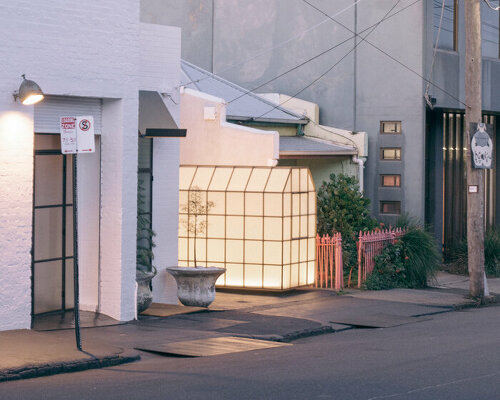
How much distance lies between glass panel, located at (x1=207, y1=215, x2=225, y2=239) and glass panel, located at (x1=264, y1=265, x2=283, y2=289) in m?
1.20

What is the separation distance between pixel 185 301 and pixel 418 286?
259 inches

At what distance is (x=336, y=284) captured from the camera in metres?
19.9

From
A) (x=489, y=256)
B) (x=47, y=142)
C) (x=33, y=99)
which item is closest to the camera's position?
(x=33, y=99)

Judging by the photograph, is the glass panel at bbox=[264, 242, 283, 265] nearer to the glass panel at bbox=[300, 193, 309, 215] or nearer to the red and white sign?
the glass panel at bbox=[300, 193, 309, 215]

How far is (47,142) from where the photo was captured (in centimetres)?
1503

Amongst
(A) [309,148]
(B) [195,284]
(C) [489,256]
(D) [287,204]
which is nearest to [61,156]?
(B) [195,284]

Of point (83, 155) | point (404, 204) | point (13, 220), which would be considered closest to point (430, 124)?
point (404, 204)

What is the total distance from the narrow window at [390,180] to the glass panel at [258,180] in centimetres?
551

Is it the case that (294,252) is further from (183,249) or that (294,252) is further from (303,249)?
(183,249)

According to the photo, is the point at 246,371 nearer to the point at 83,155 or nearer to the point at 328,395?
the point at 328,395

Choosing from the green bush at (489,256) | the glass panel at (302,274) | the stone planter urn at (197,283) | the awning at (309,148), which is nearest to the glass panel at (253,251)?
the glass panel at (302,274)

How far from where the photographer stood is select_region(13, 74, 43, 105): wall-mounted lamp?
1302 cm

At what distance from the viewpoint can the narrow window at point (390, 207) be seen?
2409 cm

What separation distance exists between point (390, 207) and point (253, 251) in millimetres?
5965
